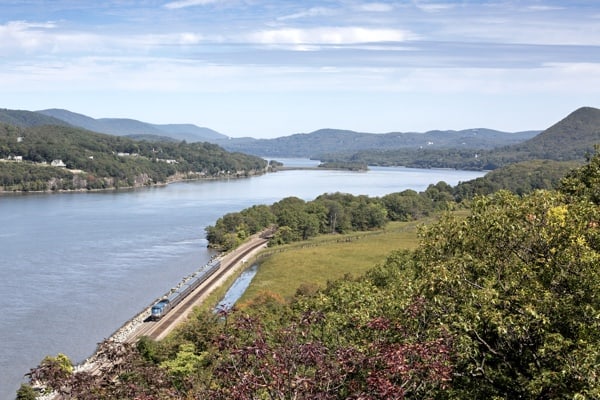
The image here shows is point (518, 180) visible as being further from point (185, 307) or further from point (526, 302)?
point (526, 302)

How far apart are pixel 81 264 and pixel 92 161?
95.6m

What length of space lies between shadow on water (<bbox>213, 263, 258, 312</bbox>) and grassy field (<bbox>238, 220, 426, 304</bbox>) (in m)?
0.73

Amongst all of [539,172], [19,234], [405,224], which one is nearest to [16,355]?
[19,234]

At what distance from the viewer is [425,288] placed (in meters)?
11.9

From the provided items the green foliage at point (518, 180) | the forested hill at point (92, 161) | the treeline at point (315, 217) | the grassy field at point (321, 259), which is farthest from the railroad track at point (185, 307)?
the forested hill at point (92, 161)

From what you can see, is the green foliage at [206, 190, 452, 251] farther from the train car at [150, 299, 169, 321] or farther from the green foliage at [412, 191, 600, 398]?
the green foliage at [412, 191, 600, 398]

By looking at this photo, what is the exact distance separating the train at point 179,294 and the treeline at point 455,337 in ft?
75.1

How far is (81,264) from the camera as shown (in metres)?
50.3

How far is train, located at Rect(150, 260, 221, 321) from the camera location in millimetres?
35969

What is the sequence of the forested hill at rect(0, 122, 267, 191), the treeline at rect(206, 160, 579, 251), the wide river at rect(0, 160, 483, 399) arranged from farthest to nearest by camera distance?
the forested hill at rect(0, 122, 267, 191) → the treeline at rect(206, 160, 579, 251) → the wide river at rect(0, 160, 483, 399)

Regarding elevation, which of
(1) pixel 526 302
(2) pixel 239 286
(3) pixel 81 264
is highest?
(1) pixel 526 302

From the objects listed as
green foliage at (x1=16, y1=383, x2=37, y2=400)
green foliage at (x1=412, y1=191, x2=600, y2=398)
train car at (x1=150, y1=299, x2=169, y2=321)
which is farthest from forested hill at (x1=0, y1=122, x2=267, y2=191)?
green foliage at (x1=412, y1=191, x2=600, y2=398)

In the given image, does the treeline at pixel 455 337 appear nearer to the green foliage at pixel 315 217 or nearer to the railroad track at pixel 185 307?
the railroad track at pixel 185 307

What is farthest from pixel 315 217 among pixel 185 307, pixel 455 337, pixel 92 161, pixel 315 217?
pixel 92 161
